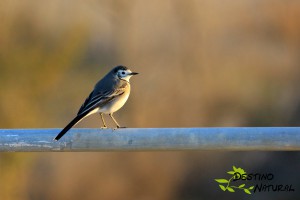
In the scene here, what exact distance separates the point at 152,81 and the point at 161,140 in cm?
771

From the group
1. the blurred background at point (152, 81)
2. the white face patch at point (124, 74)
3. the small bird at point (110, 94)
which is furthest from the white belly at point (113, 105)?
the blurred background at point (152, 81)

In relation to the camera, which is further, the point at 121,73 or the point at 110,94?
the point at 121,73

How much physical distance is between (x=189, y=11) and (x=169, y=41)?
741 millimetres

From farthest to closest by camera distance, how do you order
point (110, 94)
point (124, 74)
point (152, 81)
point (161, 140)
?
point (152, 81)
point (124, 74)
point (110, 94)
point (161, 140)

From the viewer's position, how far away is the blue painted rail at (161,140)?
8.64 feet

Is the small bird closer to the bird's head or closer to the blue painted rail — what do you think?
the bird's head

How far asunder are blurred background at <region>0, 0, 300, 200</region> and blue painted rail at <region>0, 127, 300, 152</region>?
629 centimetres

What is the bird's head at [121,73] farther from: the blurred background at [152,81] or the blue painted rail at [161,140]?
the blurred background at [152,81]

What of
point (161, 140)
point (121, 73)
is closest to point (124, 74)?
point (121, 73)

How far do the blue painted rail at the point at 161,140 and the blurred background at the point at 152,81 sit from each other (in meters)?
6.29

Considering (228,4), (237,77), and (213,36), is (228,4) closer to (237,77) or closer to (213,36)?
(213,36)

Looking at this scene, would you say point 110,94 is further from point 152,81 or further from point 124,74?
point 152,81

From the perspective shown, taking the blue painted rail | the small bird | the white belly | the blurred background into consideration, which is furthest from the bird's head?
the blurred background

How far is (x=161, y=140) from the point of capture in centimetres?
270
